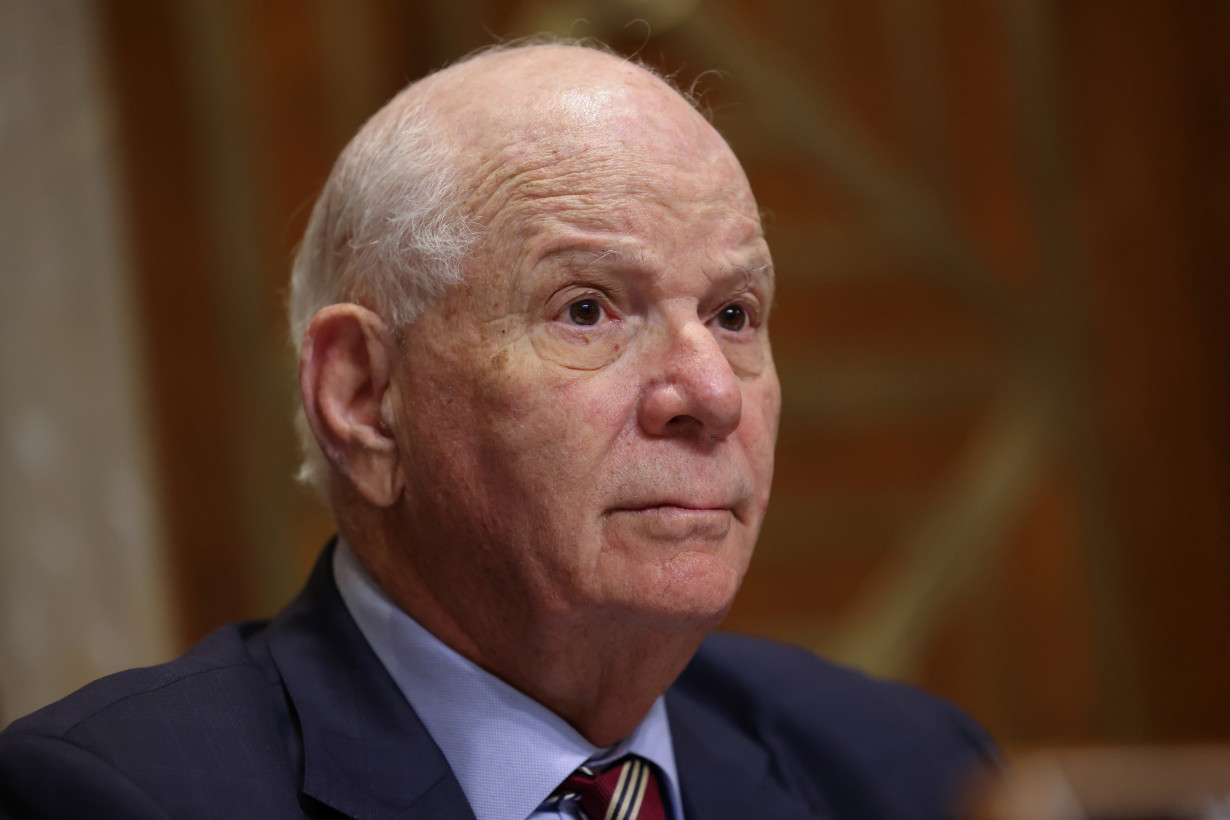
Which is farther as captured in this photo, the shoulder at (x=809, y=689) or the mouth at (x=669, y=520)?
the shoulder at (x=809, y=689)

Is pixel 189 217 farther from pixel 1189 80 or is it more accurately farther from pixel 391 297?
pixel 1189 80

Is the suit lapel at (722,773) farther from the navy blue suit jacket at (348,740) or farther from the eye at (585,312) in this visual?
the eye at (585,312)

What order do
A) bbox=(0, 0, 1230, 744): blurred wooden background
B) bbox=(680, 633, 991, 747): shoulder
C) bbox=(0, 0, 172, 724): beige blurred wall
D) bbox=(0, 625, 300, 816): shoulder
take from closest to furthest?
bbox=(0, 625, 300, 816): shoulder < bbox=(680, 633, 991, 747): shoulder < bbox=(0, 0, 172, 724): beige blurred wall < bbox=(0, 0, 1230, 744): blurred wooden background

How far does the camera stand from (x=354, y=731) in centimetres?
156

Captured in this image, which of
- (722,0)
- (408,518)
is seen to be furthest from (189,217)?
(408,518)

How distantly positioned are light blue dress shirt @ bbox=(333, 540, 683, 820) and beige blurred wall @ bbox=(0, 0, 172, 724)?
3.64ft

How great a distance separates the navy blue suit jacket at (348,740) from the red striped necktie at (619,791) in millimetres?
100

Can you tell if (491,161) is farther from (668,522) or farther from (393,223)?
(668,522)

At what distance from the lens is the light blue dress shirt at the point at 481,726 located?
1.56 m

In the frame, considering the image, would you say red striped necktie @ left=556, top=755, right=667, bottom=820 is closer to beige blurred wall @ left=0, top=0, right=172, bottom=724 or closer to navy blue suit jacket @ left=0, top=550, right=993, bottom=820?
navy blue suit jacket @ left=0, top=550, right=993, bottom=820

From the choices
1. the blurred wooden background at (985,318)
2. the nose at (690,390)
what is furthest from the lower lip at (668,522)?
the blurred wooden background at (985,318)

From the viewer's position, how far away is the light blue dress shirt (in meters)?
1.56

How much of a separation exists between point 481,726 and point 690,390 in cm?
53

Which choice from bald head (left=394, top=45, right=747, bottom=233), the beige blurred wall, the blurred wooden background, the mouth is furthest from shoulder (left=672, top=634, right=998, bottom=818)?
the blurred wooden background
